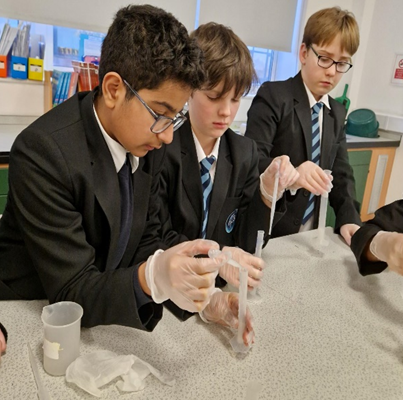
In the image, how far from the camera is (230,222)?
139cm

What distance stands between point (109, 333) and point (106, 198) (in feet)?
0.94

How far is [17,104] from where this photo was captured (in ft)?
8.02

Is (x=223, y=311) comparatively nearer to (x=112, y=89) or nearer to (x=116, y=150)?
(x=116, y=150)

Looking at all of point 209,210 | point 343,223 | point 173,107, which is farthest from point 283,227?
point 173,107

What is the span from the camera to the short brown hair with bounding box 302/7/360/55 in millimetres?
1634

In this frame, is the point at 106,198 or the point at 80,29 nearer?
the point at 106,198

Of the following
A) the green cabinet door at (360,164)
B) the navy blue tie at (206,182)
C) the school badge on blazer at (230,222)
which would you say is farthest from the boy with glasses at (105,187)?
the green cabinet door at (360,164)

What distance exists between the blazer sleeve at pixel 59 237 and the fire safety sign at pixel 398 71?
3346 millimetres

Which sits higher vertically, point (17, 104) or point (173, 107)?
point (173, 107)

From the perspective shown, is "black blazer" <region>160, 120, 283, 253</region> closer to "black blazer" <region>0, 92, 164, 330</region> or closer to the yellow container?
"black blazer" <region>0, 92, 164, 330</region>

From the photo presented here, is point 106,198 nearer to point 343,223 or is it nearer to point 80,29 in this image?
point 343,223

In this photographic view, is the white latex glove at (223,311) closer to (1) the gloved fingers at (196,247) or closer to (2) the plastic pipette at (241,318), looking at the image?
(2) the plastic pipette at (241,318)

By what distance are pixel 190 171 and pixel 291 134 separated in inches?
25.8

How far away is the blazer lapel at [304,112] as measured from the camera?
5.71ft
